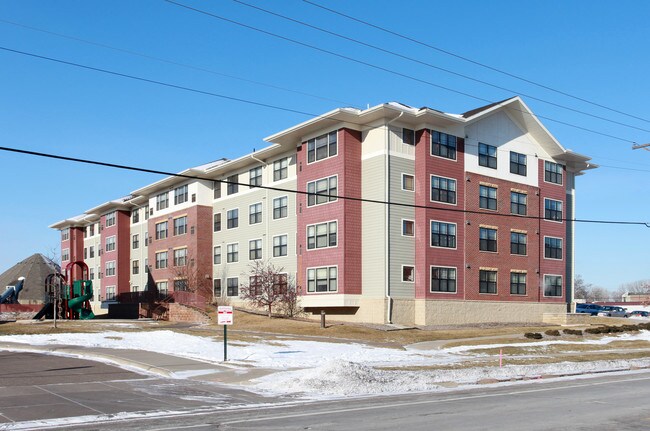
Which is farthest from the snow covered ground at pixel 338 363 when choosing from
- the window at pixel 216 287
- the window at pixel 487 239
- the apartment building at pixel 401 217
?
the window at pixel 216 287

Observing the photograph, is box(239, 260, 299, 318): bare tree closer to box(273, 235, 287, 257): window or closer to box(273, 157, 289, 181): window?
box(273, 235, 287, 257): window

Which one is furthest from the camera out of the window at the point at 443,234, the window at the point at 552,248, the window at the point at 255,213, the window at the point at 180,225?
the window at the point at 180,225

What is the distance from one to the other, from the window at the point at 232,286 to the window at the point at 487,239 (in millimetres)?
19418

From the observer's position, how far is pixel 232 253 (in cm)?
5544

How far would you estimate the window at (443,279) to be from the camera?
4334cm

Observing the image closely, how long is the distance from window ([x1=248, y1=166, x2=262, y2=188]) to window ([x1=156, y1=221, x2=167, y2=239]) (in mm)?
13317

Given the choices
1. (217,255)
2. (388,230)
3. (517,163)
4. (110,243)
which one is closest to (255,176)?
(217,255)

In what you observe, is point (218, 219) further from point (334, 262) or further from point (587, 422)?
point (587, 422)

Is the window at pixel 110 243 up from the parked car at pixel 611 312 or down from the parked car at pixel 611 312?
up

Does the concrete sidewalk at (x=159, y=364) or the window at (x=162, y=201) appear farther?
the window at (x=162, y=201)

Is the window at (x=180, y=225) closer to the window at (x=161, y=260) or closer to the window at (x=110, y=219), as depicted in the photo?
the window at (x=161, y=260)

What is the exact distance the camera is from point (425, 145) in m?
43.1

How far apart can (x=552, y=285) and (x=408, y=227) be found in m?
15.1

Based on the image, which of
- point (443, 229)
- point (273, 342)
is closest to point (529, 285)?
point (443, 229)
